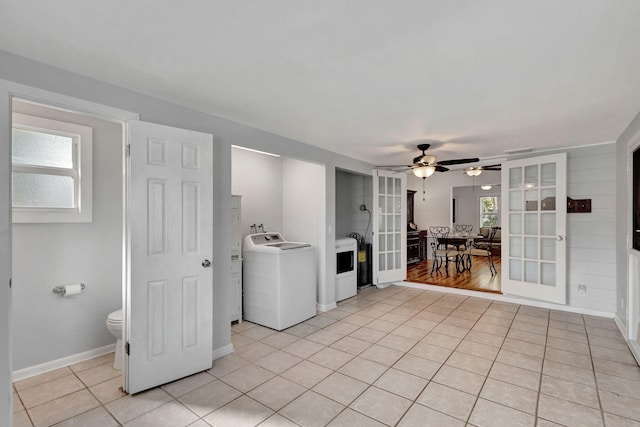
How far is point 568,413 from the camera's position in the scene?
2049mm

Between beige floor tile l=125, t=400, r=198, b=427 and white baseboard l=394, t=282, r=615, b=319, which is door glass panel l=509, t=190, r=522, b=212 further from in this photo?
beige floor tile l=125, t=400, r=198, b=427

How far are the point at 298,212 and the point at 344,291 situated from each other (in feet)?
4.69

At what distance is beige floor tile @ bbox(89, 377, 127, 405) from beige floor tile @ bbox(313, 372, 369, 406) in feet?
4.81

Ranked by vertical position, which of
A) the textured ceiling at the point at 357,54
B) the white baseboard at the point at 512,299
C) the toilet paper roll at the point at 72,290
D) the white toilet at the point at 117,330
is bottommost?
the white baseboard at the point at 512,299

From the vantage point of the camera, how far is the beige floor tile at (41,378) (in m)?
2.38

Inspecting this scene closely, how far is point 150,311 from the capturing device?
235 cm

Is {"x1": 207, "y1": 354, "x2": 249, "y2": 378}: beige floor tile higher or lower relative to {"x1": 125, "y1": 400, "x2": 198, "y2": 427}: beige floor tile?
lower

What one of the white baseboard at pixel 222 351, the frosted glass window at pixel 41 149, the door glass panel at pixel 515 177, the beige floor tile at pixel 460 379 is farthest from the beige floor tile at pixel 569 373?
the frosted glass window at pixel 41 149

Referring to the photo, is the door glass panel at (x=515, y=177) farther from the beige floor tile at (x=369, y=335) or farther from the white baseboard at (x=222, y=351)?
the white baseboard at (x=222, y=351)

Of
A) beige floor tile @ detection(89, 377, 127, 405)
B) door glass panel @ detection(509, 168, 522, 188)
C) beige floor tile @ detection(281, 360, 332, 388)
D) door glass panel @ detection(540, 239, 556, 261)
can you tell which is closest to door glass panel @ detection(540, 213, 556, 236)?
door glass panel @ detection(540, 239, 556, 261)

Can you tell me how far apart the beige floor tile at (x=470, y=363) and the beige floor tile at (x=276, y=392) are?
1.40m

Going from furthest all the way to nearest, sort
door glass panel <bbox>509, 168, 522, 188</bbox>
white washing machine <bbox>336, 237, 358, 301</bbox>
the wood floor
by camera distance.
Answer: the wood floor → white washing machine <bbox>336, 237, 358, 301</bbox> → door glass panel <bbox>509, 168, 522, 188</bbox>

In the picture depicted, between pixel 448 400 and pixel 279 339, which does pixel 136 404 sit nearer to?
pixel 279 339

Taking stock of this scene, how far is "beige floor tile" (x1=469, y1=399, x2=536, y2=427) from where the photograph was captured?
1.95 m
